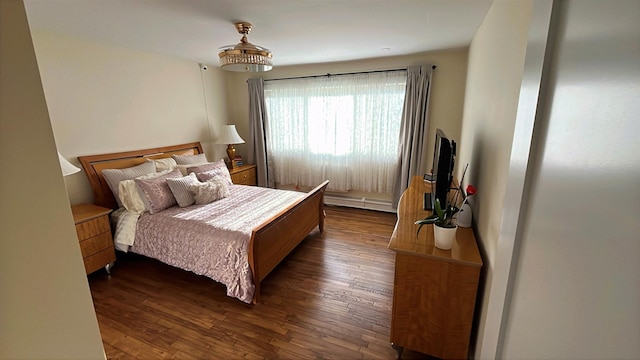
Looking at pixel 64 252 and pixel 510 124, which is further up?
pixel 510 124

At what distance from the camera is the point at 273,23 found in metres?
2.28

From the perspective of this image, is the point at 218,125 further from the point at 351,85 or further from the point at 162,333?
the point at 162,333

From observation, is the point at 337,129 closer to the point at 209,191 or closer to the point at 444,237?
the point at 209,191

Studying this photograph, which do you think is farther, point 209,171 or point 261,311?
point 209,171

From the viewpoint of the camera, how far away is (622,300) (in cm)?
42

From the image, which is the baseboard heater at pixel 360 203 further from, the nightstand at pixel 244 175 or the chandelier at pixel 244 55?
the chandelier at pixel 244 55

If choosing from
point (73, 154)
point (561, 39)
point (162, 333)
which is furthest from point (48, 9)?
point (561, 39)

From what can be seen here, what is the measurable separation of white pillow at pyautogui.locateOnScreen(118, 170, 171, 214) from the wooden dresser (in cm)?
258

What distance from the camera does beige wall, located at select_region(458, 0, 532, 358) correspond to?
44.3 inches

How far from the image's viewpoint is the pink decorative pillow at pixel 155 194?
2674mm

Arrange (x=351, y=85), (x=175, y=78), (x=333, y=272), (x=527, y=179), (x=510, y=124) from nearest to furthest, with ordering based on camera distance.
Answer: (x=527, y=179)
(x=510, y=124)
(x=333, y=272)
(x=175, y=78)
(x=351, y=85)

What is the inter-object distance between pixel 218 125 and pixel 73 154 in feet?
7.07

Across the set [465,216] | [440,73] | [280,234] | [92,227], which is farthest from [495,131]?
[92,227]

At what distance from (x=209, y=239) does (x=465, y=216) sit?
6.72 feet
